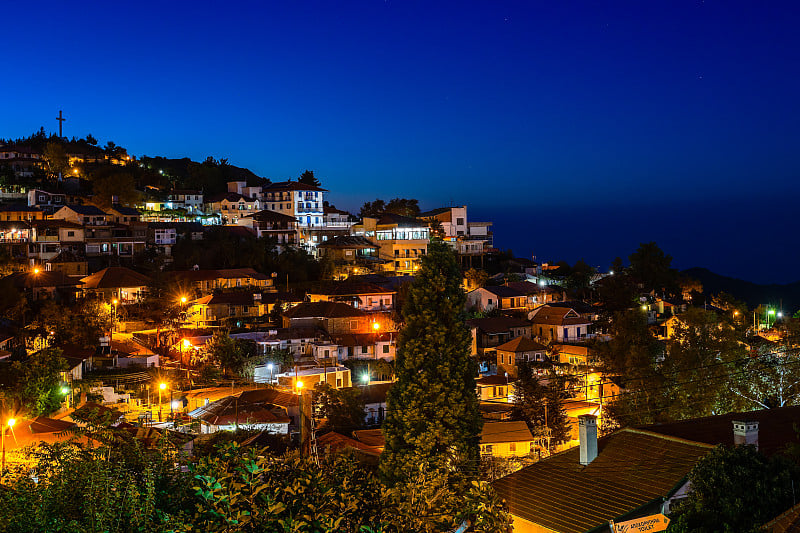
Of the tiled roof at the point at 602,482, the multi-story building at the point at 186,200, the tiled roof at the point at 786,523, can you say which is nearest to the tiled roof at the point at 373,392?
the tiled roof at the point at 602,482

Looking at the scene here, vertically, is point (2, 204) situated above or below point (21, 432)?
above

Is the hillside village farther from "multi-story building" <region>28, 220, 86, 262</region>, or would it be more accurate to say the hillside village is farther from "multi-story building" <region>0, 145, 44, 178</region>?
"multi-story building" <region>0, 145, 44, 178</region>

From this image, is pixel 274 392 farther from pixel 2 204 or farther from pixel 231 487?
pixel 2 204

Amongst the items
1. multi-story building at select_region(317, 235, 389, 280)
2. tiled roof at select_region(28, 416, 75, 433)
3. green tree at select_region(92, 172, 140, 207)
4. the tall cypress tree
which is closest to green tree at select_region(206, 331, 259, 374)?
tiled roof at select_region(28, 416, 75, 433)

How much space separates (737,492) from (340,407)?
540 inches

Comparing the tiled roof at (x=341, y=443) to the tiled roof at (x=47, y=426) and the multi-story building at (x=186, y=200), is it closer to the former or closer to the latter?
the tiled roof at (x=47, y=426)

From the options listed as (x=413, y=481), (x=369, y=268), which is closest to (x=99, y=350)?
(x=369, y=268)

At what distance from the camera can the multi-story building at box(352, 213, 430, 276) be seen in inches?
1609

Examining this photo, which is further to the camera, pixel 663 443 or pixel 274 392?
pixel 274 392

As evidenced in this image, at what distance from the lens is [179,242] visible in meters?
36.8

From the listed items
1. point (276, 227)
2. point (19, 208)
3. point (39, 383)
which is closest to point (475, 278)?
point (276, 227)

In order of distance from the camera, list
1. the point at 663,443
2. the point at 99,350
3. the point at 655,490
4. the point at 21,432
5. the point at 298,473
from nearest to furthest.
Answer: the point at 298,473
the point at 655,490
the point at 663,443
the point at 21,432
the point at 99,350

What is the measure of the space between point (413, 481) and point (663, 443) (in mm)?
6332

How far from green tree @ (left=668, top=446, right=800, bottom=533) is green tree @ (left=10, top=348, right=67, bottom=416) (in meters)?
16.7
